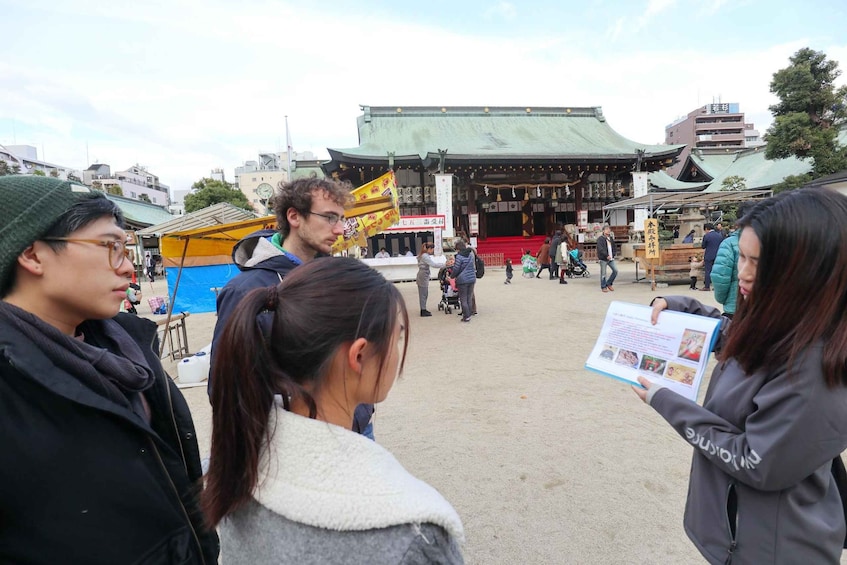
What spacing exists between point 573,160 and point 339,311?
20.4m

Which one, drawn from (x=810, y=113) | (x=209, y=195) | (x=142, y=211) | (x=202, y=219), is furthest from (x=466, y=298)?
(x=209, y=195)

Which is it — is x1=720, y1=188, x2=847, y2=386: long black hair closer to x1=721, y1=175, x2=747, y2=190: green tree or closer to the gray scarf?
the gray scarf

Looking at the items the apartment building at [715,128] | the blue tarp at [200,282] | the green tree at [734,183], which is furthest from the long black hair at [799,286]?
the apartment building at [715,128]

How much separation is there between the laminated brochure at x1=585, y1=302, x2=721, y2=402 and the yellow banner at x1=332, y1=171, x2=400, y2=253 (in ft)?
14.5

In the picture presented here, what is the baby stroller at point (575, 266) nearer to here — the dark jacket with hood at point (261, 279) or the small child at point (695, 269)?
the small child at point (695, 269)

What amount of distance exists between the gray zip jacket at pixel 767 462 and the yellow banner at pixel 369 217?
490 centimetres

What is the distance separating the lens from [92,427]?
39.2 inches

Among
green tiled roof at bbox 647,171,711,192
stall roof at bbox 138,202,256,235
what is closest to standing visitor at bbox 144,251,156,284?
stall roof at bbox 138,202,256,235

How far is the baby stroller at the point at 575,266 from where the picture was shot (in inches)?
547

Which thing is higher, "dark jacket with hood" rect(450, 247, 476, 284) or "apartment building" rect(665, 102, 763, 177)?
A: "apartment building" rect(665, 102, 763, 177)

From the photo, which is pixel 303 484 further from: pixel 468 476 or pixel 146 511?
pixel 468 476

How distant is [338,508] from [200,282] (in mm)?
9326

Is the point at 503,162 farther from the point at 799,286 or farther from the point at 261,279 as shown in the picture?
the point at 799,286

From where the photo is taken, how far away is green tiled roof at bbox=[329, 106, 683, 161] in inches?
783
